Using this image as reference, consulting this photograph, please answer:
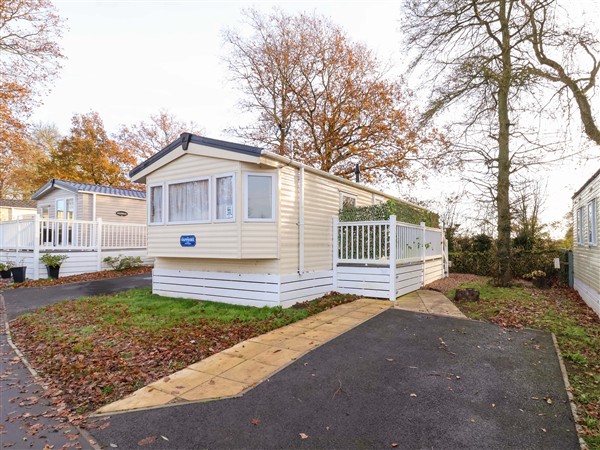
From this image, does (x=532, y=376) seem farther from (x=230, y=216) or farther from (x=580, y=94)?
(x=580, y=94)

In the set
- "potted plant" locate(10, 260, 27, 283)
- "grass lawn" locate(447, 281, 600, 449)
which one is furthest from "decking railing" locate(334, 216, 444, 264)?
"potted plant" locate(10, 260, 27, 283)

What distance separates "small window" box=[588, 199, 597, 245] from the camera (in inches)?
310

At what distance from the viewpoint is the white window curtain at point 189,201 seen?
7.88 m

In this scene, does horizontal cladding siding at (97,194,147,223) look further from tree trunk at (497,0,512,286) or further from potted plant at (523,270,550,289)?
potted plant at (523,270,550,289)

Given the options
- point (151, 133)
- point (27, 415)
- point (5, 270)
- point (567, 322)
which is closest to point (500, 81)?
point (567, 322)

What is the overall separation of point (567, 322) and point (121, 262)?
15.1 m

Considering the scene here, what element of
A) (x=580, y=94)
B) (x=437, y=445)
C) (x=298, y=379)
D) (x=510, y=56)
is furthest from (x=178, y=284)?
(x=580, y=94)

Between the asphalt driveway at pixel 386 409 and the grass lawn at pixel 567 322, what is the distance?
164mm

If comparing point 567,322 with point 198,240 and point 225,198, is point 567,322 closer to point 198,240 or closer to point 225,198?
point 225,198

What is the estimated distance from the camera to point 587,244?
8477 mm

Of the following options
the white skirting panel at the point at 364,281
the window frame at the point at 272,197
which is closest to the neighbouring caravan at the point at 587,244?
the white skirting panel at the point at 364,281

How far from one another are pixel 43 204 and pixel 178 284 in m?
13.5

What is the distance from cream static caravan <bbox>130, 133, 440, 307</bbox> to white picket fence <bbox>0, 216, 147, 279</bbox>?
19.9 feet

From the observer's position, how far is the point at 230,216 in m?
7.40
